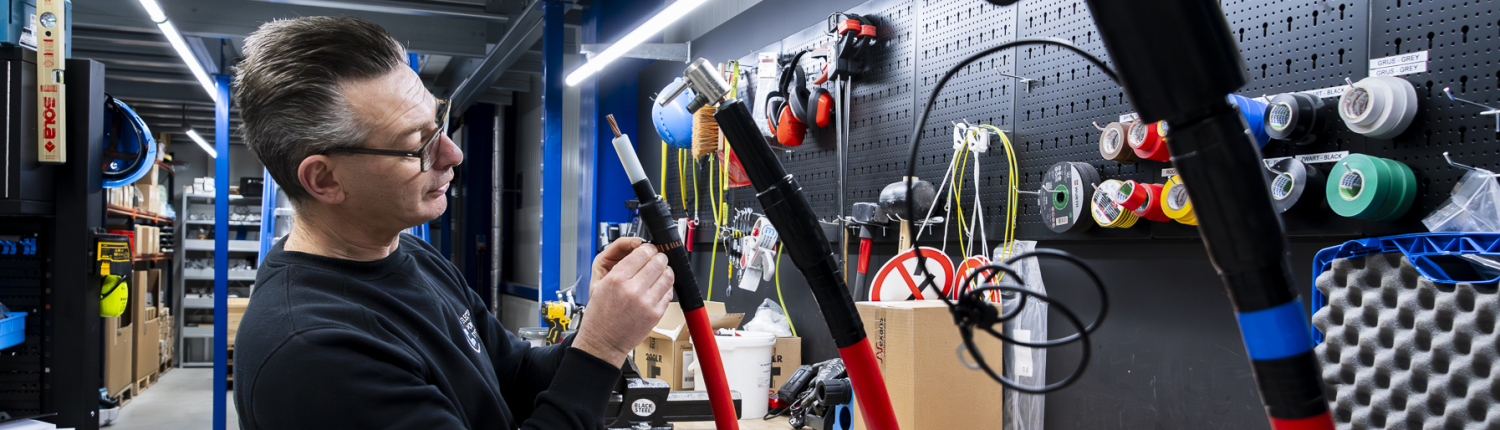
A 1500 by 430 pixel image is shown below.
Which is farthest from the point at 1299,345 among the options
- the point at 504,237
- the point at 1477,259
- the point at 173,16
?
the point at 504,237

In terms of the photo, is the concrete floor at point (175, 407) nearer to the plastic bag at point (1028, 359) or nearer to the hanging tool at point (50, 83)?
the hanging tool at point (50, 83)

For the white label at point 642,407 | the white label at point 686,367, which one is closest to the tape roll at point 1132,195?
the white label at point 642,407

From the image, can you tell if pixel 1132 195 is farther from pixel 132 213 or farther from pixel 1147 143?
pixel 132 213

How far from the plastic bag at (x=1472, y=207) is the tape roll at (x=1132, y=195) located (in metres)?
0.55

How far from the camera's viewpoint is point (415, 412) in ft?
2.91

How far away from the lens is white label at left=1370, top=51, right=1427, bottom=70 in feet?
5.02

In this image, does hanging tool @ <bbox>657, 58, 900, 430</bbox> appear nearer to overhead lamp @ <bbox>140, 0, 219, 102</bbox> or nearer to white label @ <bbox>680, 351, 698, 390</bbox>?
white label @ <bbox>680, 351, 698, 390</bbox>

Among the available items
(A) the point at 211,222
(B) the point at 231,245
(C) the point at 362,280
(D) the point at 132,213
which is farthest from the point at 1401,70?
(A) the point at 211,222

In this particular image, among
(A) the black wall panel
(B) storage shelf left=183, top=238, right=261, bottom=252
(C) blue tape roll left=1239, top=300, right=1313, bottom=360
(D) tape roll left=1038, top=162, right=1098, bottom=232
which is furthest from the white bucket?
(B) storage shelf left=183, top=238, right=261, bottom=252

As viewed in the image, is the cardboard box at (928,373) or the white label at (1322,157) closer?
the white label at (1322,157)

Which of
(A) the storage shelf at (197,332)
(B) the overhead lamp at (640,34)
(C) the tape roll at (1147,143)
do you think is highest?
(B) the overhead lamp at (640,34)

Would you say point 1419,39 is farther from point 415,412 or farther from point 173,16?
point 173,16

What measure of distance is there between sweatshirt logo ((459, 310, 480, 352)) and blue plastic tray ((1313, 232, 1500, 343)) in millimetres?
1511

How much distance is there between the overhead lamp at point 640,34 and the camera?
3312mm
